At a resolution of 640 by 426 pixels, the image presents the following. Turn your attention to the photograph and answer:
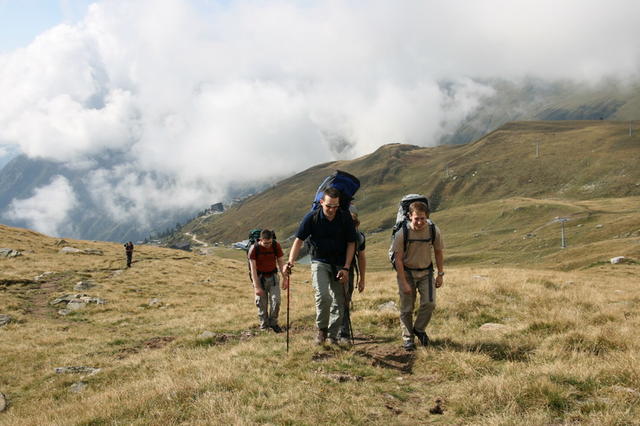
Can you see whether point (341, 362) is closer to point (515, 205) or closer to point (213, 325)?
point (213, 325)

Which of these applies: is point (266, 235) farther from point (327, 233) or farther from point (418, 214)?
point (418, 214)

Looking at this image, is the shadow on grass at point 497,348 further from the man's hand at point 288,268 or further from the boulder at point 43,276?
the boulder at point 43,276

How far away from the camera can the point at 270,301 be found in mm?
13523

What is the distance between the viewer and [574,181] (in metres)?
179

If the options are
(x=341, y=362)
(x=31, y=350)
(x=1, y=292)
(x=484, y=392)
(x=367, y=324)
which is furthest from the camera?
(x=1, y=292)

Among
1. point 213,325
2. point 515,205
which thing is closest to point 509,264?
point 515,205

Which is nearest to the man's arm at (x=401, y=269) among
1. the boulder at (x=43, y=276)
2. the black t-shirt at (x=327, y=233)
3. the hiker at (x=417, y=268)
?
the hiker at (x=417, y=268)

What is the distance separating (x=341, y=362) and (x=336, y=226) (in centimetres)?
290

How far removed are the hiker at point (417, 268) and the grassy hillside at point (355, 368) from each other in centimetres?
60

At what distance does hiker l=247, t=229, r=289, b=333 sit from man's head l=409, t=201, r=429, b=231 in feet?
18.0

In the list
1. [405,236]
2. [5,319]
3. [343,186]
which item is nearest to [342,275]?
[405,236]

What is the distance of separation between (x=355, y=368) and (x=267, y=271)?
615 centimetres

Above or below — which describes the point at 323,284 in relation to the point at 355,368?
above

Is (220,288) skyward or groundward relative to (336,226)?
groundward
